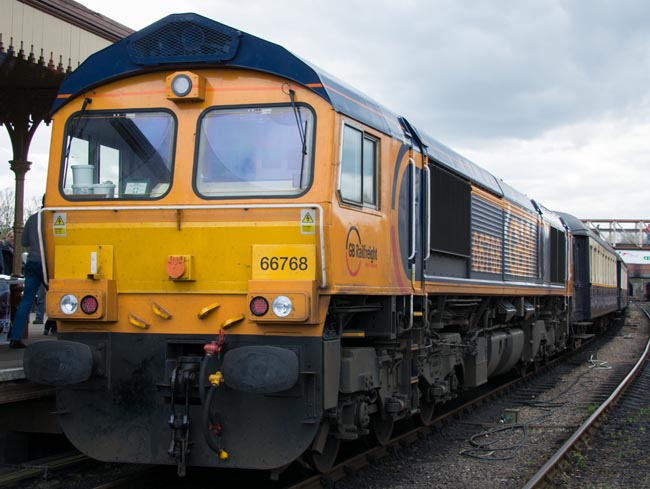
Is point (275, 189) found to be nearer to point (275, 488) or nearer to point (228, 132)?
point (228, 132)

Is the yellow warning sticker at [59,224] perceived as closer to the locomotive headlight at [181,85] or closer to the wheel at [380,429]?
the locomotive headlight at [181,85]

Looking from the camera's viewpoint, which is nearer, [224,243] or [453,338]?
[224,243]

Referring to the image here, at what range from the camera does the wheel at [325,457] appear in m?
6.41

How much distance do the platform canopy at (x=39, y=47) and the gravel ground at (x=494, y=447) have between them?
21.6 ft

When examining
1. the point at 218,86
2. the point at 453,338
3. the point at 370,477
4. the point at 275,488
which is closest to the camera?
the point at 218,86

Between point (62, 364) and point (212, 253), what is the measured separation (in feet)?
4.68

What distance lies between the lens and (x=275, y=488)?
657 cm

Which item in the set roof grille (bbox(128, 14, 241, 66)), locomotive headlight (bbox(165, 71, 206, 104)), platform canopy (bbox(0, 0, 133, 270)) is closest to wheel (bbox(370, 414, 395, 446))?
locomotive headlight (bbox(165, 71, 206, 104))

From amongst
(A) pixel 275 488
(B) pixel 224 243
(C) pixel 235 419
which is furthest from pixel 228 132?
(A) pixel 275 488

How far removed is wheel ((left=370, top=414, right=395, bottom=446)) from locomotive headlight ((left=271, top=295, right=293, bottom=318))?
2.52 metres

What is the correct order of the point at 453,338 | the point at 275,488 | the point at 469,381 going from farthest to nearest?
the point at 469,381 → the point at 453,338 → the point at 275,488

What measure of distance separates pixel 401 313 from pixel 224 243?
6.79 ft

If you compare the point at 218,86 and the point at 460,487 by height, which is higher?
the point at 218,86

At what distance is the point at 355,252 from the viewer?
6.18m
